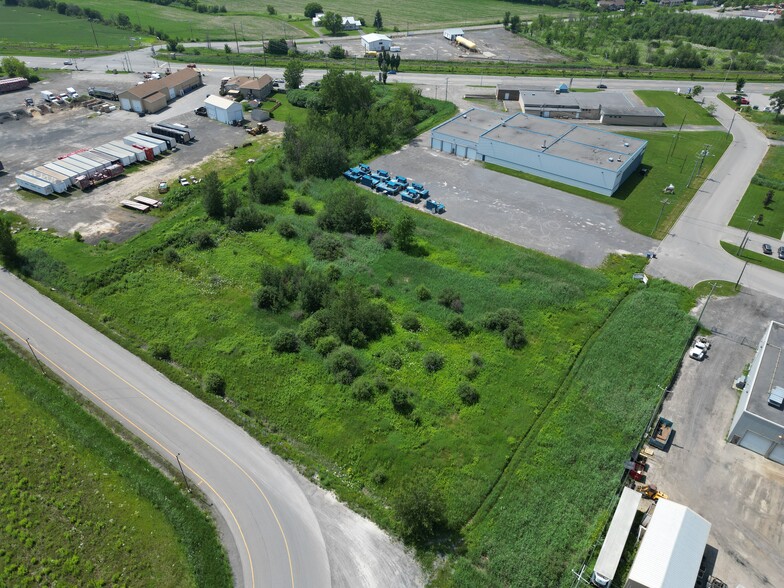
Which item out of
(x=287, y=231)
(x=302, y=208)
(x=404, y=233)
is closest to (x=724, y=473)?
(x=404, y=233)

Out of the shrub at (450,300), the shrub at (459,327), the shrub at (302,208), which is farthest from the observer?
the shrub at (302,208)

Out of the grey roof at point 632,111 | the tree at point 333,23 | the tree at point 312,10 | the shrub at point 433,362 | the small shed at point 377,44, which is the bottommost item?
the shrub at point 433,362

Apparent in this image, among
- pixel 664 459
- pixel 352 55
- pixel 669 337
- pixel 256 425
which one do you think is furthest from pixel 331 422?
pixel 352 55

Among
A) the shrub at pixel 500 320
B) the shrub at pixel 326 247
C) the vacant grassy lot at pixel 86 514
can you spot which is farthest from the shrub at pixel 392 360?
the vacant grassy lot at pixel 86 514

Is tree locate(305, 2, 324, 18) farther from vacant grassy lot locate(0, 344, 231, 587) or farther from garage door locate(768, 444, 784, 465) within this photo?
garage door locate(768, 444, 784, 465)

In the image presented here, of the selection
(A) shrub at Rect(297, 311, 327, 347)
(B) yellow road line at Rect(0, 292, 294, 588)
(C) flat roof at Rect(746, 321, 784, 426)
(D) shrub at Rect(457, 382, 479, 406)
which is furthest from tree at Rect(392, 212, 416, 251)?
(C) flat roof at Rect(746, 321, 784, 426)

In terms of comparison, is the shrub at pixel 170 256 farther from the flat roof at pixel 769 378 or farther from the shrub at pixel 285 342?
the flat roof at pixel 769 378

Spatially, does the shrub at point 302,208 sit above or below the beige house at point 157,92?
below

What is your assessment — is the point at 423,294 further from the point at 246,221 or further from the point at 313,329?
the point at 246,221
